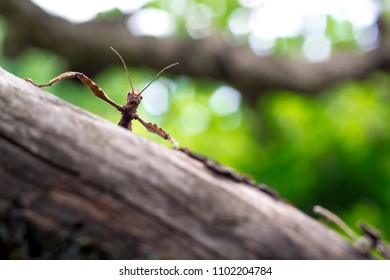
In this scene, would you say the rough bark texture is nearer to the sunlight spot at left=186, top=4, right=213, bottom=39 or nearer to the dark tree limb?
the dark tree limb

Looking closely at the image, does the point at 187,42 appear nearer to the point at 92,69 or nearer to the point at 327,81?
the point at 92,69

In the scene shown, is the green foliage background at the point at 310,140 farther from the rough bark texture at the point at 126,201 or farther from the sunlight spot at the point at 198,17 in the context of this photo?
the rough bark texture at the point at 126,201

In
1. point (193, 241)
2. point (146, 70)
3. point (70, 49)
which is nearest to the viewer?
point (193, 241)

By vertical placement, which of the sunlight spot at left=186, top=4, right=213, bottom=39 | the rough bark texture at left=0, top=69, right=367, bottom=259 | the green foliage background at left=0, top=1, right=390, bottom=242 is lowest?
the rough bark texture at left=0, top=69, right=367, bottom=259

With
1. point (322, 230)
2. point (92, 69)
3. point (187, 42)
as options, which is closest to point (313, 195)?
point (187, 42)

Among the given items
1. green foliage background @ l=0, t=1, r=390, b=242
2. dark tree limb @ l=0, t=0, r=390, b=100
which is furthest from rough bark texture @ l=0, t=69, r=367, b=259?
green foliage background @ l=0, t=1, r=390, b=242

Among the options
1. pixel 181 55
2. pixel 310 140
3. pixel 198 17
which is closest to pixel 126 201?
pixel 181 55
